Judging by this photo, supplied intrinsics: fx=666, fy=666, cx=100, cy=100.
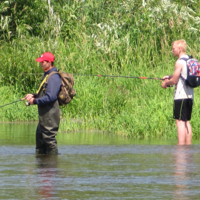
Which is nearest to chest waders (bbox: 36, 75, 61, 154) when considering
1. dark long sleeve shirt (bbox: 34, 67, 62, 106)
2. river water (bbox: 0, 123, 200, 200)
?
dark long sleeve shirt (bbox: 34, 67, 62, 106)

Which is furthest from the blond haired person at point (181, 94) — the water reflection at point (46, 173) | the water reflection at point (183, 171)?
the water reflection at point (46, 173)

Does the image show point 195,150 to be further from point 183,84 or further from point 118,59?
point 118,59

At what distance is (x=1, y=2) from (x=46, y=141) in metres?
10.0

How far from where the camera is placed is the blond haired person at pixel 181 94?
31.1ft

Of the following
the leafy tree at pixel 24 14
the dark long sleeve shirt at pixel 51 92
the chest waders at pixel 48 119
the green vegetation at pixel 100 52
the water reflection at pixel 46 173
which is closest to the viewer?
the water reflection at pixel 46 173

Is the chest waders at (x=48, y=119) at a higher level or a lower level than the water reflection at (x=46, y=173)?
higher

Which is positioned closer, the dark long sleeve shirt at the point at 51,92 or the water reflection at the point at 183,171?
the water reflection at the point at 183,171

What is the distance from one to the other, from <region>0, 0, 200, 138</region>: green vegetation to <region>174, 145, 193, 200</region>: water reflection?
7.73 ft

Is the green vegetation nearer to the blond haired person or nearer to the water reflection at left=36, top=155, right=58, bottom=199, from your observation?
the blond haired person

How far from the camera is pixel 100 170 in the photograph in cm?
753

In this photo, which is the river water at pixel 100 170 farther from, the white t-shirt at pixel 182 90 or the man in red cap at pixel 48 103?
the white t-shirt at pixel 182 90

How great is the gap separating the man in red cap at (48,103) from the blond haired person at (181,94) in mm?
1939

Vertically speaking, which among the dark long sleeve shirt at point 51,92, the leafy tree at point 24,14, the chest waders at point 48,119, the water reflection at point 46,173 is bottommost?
the water reflection at point 46,173

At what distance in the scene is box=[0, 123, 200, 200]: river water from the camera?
6219 mm
